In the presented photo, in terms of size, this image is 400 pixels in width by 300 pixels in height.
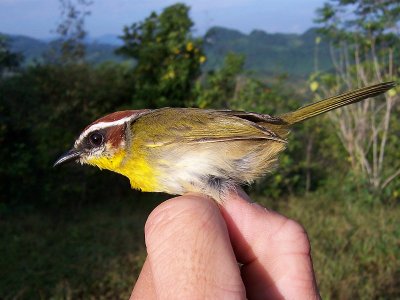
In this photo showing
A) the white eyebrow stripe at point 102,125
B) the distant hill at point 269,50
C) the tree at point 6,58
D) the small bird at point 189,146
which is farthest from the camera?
the distant hill at point 269,50

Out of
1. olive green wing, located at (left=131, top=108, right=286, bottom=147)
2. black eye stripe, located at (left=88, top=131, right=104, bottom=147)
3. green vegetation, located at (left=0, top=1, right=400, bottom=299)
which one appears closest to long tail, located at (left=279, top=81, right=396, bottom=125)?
olive green wing, located at (left=131, top=108, right=286, bottom=147)

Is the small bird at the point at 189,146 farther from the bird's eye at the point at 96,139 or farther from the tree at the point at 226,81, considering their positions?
the tree at the point at 226,81

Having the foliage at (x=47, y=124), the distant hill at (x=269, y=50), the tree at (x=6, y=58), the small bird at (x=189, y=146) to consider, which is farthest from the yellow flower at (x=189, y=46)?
the small bird at (x=189, y=146)

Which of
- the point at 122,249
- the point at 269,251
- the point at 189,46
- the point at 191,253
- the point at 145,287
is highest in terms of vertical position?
the point at 189,46

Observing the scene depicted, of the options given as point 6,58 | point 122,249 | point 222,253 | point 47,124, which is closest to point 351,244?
point 122,249

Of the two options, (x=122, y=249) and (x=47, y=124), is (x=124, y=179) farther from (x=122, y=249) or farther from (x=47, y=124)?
(x=122, y=249)

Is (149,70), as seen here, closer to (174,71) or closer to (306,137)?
(174,71)

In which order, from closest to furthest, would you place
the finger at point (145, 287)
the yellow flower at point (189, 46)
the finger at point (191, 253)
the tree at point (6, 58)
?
1. the finger at point (191, 253)
2. the finger at point (145, 287)
3. the tree at point (6, 58)
4. the yellow flower at point (189, 46)
